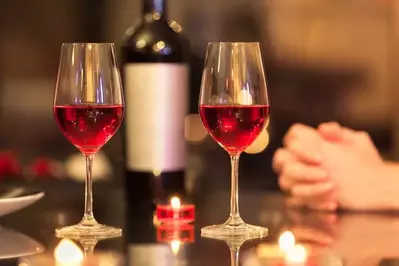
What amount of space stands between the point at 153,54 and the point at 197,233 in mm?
370

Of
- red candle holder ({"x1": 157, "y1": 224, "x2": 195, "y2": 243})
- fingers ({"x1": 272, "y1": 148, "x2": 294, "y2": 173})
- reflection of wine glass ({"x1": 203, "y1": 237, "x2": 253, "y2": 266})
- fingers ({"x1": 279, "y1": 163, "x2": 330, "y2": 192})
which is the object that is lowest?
red candle holder ({"x1": 157, "y1": 224, "x2": 195, "y2": 243})

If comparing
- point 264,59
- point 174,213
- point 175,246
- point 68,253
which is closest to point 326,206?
point 174,213

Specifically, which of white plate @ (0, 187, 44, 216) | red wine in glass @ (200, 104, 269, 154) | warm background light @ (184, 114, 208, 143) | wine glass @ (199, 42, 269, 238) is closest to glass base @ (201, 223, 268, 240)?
wine glass @ (199, 42, 269, 238)

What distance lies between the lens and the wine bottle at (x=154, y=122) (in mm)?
1294

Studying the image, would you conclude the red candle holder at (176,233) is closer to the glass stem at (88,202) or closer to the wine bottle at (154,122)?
the glass stem at (88,202)

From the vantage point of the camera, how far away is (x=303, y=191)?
1268 millimetres

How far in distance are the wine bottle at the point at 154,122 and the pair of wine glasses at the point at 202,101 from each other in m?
0.23

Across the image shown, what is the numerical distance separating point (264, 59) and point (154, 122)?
571 mm

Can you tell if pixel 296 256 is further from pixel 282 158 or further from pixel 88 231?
pixel 282 158

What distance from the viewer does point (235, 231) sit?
3.36 feet

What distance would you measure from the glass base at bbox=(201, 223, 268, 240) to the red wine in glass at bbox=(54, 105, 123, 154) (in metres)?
0.17

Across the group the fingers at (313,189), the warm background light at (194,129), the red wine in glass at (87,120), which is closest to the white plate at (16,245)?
the red wine in glass at (87,120)

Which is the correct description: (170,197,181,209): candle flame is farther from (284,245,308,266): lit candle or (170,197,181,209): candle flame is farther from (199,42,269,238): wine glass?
(284,245,308,266): lit candle

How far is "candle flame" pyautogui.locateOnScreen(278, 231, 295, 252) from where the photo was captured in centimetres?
95
